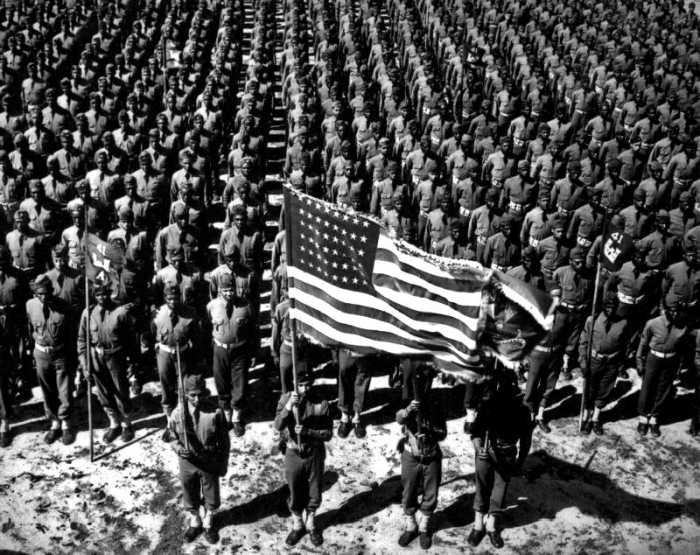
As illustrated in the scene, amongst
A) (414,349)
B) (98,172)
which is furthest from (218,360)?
(98,172)

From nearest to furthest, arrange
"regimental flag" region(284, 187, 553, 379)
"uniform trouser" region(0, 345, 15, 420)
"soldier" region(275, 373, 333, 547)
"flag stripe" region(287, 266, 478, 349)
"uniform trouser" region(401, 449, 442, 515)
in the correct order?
1. "regimental flag" region(284, 187, 553, 379)
2. "flag stripe" region(287, 266, 478, 349)
3. "soldier" region(275, 373, 333, 547)
4. "uniform trouser" region(401, 449, 442, 515)
5. "uniform trouser" region(0, 345, 15, 420)

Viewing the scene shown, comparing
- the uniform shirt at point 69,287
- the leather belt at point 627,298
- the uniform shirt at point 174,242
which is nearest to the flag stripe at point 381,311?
the uniform shirt at point 69,287

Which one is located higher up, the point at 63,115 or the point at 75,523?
the point at 63,115

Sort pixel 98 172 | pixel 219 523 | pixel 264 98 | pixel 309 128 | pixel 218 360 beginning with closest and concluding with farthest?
pixel 219 523
pixel 218 360
pixel 98 172
pixel 309 128
pixel 264 98

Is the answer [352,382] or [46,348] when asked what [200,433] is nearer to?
[352,382]

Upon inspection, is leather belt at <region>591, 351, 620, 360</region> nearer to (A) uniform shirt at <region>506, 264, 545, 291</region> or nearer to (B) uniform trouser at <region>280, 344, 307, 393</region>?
(A) uniform shirt at <region>506, 264, 545, 291</region>

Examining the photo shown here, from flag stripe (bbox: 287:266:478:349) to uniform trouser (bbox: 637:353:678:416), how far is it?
424 cm

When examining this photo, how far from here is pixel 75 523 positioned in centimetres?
848

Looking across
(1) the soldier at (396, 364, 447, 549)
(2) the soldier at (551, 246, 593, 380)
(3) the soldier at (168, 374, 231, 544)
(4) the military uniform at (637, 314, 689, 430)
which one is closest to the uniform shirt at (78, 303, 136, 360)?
(3) the soldier at (168, 374, 231, 544)

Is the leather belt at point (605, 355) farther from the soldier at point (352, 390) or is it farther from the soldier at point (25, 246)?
the soldier at point (25, 246)

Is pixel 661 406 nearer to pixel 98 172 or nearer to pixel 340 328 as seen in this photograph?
pixel 340 328

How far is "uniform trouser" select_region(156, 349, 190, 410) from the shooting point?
9469 millimetres

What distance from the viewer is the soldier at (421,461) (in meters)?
7.68

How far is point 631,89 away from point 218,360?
44.4 ft
